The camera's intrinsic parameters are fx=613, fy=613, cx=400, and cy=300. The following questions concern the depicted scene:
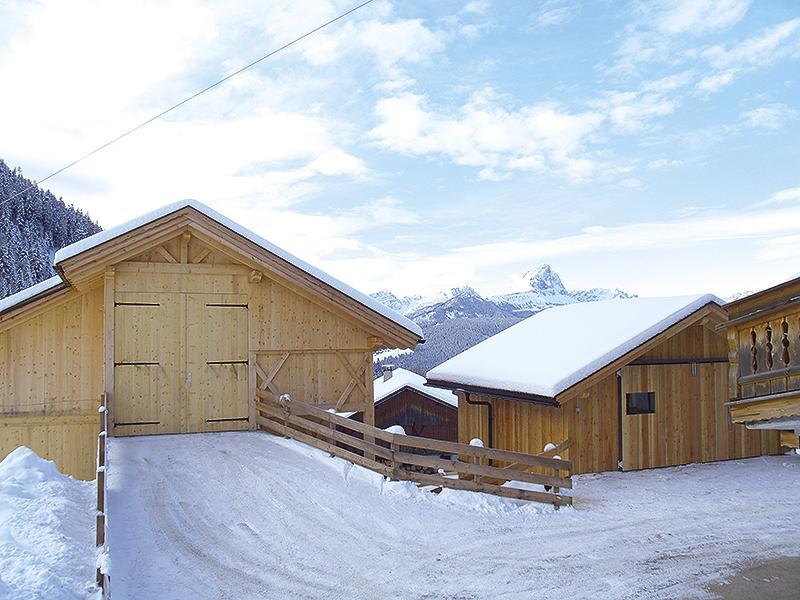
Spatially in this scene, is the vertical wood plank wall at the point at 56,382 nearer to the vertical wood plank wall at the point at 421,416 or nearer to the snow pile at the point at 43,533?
the snow pile at the point at 43,533

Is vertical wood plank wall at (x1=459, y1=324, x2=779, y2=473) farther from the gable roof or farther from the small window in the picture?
the gable roof

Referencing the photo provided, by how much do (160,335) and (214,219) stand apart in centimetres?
286

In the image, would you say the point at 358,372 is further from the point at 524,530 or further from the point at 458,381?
the point at 524,530

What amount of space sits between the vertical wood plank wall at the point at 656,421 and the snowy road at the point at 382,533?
6.10 ft

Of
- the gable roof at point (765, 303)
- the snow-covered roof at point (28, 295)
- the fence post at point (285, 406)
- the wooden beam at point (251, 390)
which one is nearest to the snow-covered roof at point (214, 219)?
the snow-covered roof at point (28, 295)

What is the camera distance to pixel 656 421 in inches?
600

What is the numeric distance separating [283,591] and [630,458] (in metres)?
10.5

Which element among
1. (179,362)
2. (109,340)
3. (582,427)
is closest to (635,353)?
(582,427)

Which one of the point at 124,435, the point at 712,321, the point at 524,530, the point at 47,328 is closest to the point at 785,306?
the point at 524,530

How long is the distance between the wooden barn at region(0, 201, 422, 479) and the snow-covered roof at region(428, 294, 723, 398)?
4027 mm

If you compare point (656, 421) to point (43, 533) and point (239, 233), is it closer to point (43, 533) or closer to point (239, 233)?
point (239, 233)

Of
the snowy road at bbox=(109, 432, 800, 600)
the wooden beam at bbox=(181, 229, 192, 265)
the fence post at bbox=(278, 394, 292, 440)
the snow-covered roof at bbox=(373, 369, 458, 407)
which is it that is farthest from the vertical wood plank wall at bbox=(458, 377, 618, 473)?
the snow-covered roof at bbox=(373, 369, 458, 407)

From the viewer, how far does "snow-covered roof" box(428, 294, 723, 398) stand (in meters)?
14.0

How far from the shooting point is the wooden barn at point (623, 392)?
46.6ft
